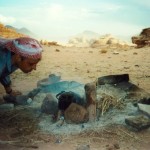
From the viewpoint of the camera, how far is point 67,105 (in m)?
4.55

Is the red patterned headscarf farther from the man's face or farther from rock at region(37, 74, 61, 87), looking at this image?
rock at region(37, 74, 61, 87)

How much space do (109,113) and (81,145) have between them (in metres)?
0.95

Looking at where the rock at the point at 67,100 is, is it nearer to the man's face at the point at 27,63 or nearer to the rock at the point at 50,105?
the rock at the point at 50,105

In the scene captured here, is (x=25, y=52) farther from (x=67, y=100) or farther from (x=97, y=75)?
(x=97, y=75)

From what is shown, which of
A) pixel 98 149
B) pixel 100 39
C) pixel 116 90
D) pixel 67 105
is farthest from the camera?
pixel 100 39

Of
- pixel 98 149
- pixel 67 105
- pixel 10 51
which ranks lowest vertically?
pixel 98 149

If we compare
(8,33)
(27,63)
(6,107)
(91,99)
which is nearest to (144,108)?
(91,99)

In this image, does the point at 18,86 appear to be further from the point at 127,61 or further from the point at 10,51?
the point at 127,61

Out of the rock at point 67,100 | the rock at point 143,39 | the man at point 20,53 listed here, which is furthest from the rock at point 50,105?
the rock at point 143,39

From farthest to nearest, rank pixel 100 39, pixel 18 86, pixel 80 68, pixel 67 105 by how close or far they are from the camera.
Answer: pixel 100 39 < pixel 80 68 < pixel 18 86 < pixel 67 105

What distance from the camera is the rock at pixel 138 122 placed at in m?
4.21

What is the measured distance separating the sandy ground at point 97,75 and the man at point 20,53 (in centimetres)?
118

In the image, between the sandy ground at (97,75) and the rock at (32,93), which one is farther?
the rock at (32,93)

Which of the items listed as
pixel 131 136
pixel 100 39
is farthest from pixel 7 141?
pixel 100 39
